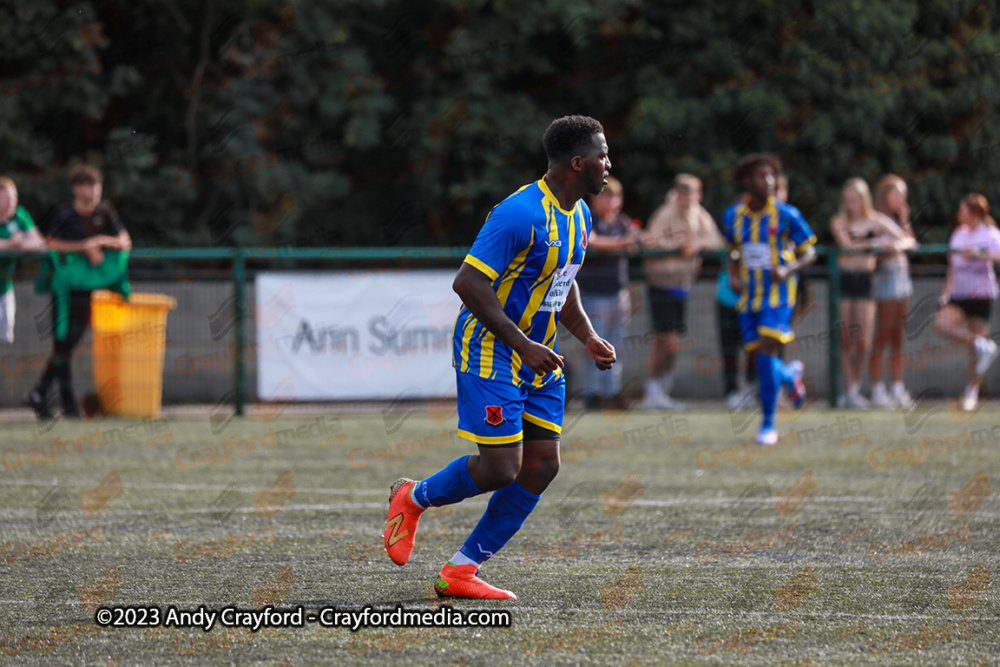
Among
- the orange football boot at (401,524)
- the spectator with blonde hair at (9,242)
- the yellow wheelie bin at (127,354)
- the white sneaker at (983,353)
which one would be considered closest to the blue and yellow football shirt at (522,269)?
the orange football boot at (401,524)

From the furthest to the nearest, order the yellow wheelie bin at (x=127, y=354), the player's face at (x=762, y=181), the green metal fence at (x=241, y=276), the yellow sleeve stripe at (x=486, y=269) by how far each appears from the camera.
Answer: the yellow wheelie bin at (x=127, y=354) < the green metal fence at (x=241, y=276) < the player's face at (x=762, y=181) < the yellow sleeve stripe at (x=486, y=269)

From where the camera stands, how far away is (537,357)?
16.6 feet

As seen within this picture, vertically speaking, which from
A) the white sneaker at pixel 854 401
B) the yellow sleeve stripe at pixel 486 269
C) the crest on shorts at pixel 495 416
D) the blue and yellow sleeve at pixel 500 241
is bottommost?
the white sneaker at pixel 854 401

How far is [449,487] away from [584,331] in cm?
87

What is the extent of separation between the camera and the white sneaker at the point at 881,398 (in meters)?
15.9

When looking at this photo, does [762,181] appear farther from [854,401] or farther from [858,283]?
[854,401]

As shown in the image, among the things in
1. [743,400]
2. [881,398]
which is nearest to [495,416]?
[743,400]

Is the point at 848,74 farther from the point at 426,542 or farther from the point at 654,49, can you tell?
the point at 426,542

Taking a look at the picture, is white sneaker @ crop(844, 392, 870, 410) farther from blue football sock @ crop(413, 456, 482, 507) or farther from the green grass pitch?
blue football sock @ crop(413, 456, 482, 507)

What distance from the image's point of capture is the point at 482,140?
2361cm

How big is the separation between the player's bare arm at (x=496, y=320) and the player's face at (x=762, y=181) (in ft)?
Answer: 21.8

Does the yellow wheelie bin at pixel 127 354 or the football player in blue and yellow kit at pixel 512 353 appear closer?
the football player in blue and yellow kit at pixel 512 353

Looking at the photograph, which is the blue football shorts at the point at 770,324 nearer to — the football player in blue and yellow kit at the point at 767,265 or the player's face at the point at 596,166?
the football player in blue and yellow kit at the point at 767,265

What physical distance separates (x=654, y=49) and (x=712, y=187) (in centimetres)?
265
